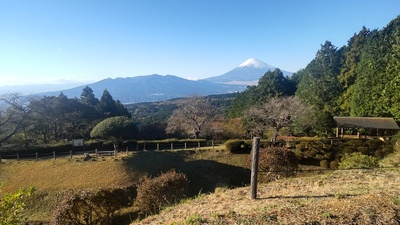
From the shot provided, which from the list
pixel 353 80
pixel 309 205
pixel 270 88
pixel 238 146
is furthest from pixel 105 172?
pixel 353 80

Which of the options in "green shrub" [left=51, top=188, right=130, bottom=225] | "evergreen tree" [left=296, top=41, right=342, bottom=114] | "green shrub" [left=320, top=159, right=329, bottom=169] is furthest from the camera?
"evergreen tree" [left=296, top=41, right=342, bottom=114]

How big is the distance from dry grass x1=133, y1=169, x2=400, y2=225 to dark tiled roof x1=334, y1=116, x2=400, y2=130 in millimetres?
22938

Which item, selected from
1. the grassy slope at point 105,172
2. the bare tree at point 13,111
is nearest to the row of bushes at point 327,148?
the grassy slope at point 105,172

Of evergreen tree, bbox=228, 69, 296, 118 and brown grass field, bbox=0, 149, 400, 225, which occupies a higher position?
evergreen tree, bbox=228, 69, 296, 118

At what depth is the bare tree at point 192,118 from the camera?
36406 millimetres

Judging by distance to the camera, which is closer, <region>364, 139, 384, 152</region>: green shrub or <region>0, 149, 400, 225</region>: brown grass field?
<region>0, 149, 400, 225</region>: brown grass field

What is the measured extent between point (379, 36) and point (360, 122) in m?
18.4

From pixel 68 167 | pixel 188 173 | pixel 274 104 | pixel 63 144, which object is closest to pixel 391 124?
pixel 274 104

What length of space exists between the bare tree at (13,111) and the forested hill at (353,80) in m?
32.6

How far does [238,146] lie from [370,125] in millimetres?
15614

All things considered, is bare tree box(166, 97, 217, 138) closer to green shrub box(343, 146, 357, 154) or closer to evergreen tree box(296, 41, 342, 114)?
evergreen tree box(296, 41, 342, 114)

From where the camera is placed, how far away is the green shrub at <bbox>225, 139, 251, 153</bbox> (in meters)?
25.8

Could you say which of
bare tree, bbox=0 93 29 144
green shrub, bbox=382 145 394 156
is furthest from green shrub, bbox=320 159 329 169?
bare tree, bbox=0 93 29 144

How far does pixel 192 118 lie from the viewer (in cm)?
3647
